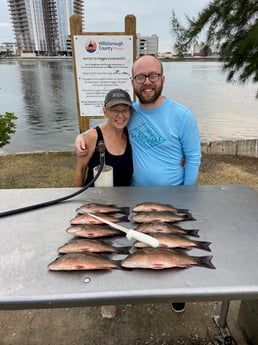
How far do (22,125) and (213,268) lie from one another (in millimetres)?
12249

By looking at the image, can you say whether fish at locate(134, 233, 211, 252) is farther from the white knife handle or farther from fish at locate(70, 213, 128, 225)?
fish at locate(70, 213, 128, 225)

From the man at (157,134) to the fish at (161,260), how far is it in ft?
2.89

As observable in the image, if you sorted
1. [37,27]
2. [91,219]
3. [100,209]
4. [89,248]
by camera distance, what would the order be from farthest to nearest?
[37,27], [100,209], [91,219], [89,248]

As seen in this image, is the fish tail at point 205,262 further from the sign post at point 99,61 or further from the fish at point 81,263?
the sign post at point 99,61

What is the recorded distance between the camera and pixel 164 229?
121 cm

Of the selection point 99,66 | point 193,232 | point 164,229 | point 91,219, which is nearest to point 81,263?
point 91,219

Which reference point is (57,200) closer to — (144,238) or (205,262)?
(144,238)

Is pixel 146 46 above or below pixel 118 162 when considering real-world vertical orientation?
above

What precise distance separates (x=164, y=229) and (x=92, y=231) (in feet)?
1.09

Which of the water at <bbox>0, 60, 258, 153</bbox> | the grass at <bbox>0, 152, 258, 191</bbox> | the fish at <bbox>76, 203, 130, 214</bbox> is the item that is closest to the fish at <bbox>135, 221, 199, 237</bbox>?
the fish at <bbox>76, 203, 130, 214</bbox>

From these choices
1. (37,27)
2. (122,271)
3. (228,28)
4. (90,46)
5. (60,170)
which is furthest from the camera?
(37,27)

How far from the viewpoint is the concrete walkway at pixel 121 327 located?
186 cm

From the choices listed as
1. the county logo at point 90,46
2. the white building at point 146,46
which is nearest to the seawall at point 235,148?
the white building at point 146,46

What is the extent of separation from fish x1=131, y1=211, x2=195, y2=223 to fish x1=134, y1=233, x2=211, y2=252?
0.17m
